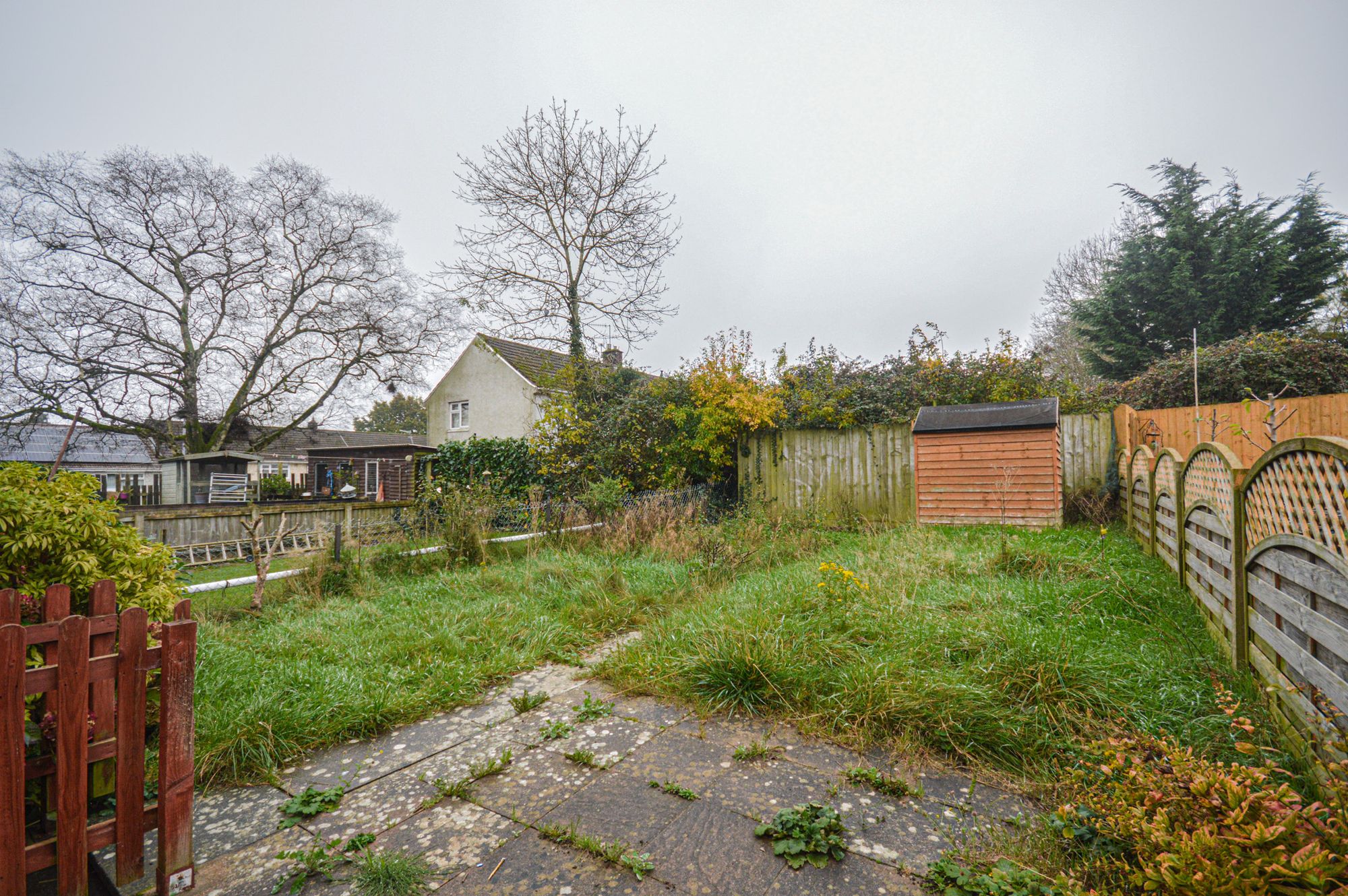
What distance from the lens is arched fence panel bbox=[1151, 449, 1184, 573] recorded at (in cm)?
434

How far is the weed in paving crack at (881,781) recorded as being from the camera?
2137 mm

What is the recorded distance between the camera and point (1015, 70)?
9305 millimetres

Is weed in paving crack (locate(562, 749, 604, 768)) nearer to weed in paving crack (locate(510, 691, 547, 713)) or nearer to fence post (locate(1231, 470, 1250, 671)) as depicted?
weed in paving crack (locate(510, 691, 547, 713))

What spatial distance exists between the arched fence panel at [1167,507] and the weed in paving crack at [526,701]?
4.75 m

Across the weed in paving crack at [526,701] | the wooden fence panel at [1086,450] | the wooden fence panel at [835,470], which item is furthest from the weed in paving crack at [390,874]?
the wooden fence panel at [1086,450]

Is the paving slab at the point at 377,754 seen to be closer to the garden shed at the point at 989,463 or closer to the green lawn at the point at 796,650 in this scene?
the green lawn at the point at 796,650

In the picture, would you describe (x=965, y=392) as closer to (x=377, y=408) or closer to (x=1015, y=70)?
(x=1015, y=70)

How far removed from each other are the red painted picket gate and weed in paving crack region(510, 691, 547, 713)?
1498 millimetres

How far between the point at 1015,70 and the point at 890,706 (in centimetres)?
1120

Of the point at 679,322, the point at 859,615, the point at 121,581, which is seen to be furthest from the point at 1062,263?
the point at 121,581

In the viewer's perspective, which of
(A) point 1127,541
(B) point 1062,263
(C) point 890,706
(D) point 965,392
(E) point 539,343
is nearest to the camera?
(C) point 890,706

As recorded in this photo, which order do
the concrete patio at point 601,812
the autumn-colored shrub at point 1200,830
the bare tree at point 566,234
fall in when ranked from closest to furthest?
1. the autumn-colored shrub at point 1200,830
2. the concrete patio at point 601,812
3. the bare tree at point 566,234

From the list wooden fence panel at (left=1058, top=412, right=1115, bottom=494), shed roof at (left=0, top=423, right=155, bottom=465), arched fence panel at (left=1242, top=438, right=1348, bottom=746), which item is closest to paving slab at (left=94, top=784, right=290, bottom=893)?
arched fence panel at (left=1242, top=438, right=1348, bottom=746)

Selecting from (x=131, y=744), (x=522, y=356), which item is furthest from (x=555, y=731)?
(x=522, y=356)
